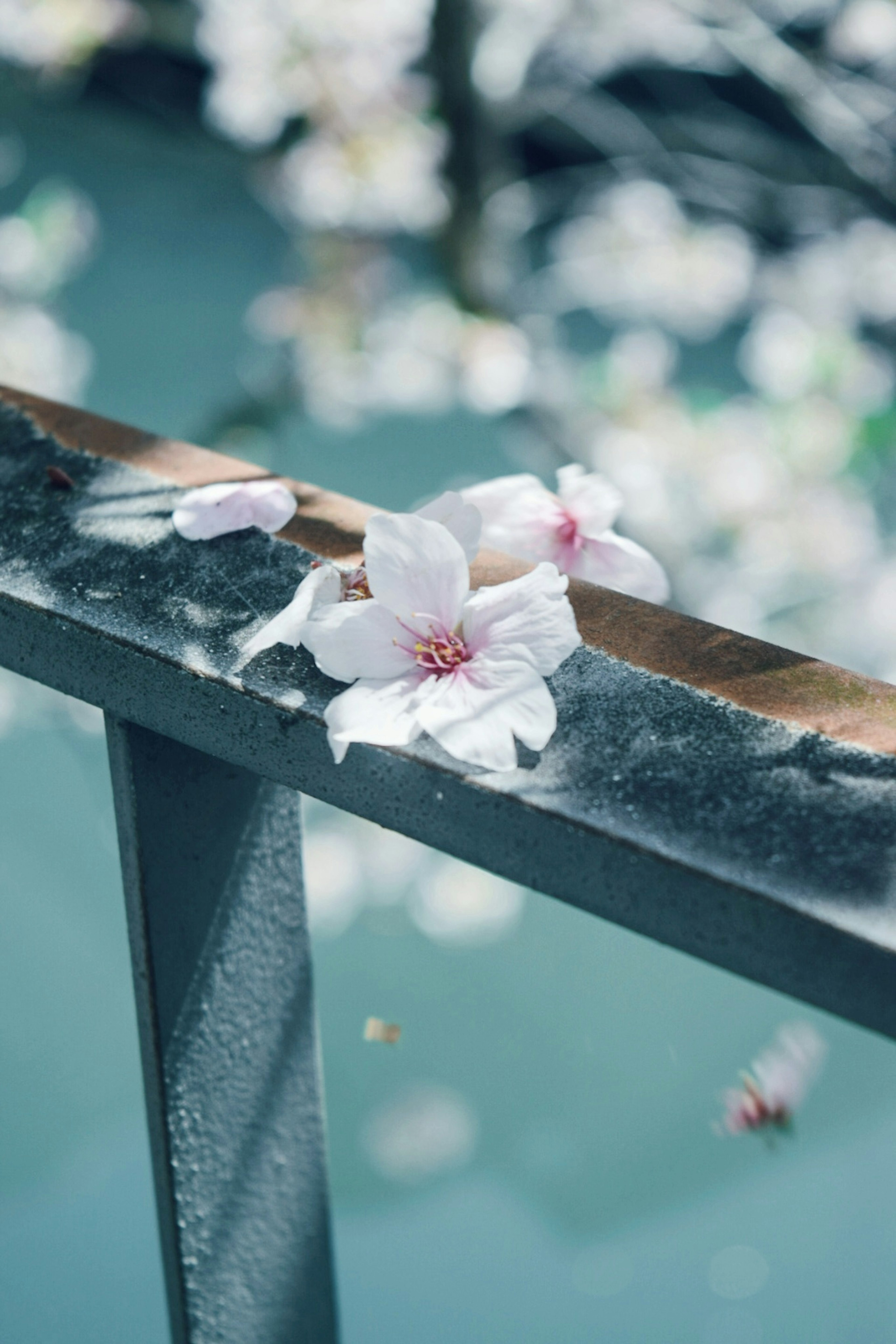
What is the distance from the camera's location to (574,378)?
2.62m

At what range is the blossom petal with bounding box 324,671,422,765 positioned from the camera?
0.37 metres

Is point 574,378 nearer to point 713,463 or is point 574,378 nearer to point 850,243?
point 713,463

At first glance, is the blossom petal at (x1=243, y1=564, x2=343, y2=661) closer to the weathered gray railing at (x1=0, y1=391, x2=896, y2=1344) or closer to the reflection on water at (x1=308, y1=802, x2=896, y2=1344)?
the weathered gray railing at (x1=0, y1=391, x2=896, y2=1344)

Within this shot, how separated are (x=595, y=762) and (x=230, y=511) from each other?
22 cm

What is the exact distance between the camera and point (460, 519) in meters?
0.47

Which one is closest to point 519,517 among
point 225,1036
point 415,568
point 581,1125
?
point 415,568

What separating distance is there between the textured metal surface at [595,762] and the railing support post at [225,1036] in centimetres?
5

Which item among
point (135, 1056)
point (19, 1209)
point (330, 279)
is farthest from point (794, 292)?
point (19, 1209)

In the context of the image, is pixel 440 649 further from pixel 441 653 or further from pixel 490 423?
pixel 490 423

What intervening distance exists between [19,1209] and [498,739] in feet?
3.12

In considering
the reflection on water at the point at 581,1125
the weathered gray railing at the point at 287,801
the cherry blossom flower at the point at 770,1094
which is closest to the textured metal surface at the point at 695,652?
the weathered gray railing at the point at 287,801

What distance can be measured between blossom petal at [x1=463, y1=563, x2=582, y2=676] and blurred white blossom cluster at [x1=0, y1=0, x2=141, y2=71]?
221 cm

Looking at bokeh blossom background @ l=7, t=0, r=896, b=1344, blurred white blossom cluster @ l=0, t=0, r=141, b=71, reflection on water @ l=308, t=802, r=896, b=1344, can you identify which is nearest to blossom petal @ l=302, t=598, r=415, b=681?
bokeh blossom background @ l=7, t=0, r=896, b=1344

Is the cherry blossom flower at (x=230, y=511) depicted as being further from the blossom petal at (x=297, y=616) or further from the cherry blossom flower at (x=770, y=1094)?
the cherry blossom flower at (x=770, y=1094)
